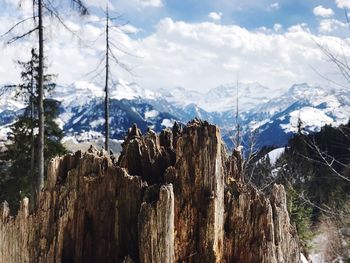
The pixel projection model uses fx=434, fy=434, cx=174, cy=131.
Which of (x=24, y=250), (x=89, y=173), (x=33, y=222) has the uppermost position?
(x=89, y=173)

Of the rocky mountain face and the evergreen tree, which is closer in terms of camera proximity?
the rocky mountain face

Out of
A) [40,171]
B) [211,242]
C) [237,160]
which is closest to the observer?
[211,242]

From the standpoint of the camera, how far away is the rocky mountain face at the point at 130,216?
4.28 metres

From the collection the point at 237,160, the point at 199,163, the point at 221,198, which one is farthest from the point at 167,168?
the point at 237,160

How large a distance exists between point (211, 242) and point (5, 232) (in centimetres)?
204

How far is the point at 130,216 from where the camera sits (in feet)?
14.0

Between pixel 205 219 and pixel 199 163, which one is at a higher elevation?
pixel 199 163

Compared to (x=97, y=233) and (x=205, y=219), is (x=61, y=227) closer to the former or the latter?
(x=97, y=233)

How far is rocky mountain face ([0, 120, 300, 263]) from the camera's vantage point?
4.28 metres

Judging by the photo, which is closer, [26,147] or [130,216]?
[130,216]

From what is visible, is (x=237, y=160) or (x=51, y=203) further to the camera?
(x=237, y=160)

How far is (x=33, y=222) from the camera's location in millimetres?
4316

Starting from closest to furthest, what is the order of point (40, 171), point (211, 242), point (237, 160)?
point (211, 242)
point (237, 160)
point (40, 171)

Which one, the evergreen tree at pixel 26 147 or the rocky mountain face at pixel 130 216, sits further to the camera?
the evergreen tree at pixel 26 147
